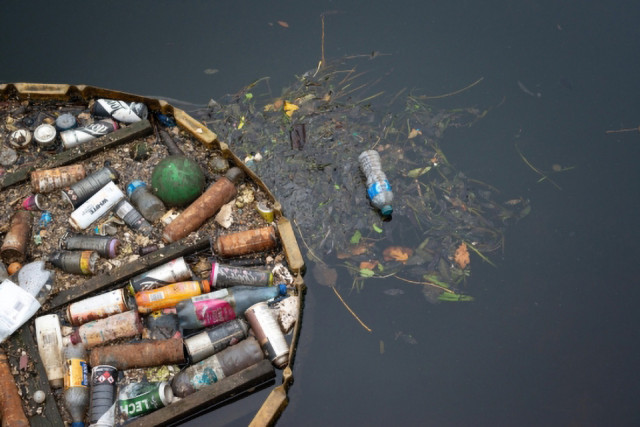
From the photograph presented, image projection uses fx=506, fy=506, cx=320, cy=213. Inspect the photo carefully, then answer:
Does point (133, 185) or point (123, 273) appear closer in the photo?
point (123, 273)

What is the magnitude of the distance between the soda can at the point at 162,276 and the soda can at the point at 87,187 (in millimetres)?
987

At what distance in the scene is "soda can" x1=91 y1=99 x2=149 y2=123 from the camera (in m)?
5.02

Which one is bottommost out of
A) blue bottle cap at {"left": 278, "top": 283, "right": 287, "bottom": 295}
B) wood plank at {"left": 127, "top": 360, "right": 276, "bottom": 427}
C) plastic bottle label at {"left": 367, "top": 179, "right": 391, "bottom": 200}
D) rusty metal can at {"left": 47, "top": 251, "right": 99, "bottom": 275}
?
wood plank at {"left": 127, "top": 360, "right": 276, "bottom": 427}

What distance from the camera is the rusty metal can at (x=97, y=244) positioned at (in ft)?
14.2

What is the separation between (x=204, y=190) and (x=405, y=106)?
2.22 metres

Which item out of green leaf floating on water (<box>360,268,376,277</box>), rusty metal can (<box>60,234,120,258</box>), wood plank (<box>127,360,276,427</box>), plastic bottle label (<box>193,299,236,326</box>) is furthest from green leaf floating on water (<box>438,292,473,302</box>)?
rusty metal can (<box>60,234,120,258</box>)

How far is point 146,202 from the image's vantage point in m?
4.48

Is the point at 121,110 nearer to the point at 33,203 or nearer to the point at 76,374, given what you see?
the point at 33,203

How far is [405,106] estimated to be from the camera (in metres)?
5.25

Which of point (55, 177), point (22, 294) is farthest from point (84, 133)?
point (22, 294)

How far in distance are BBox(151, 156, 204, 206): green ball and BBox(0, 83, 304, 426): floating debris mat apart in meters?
0.01

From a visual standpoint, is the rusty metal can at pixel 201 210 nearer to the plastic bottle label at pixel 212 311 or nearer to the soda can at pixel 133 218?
the soda can at pixel 133 218

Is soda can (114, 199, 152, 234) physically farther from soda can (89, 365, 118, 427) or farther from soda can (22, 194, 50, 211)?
soda can (89, 365, 118, 427)

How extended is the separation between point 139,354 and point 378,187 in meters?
2.42
